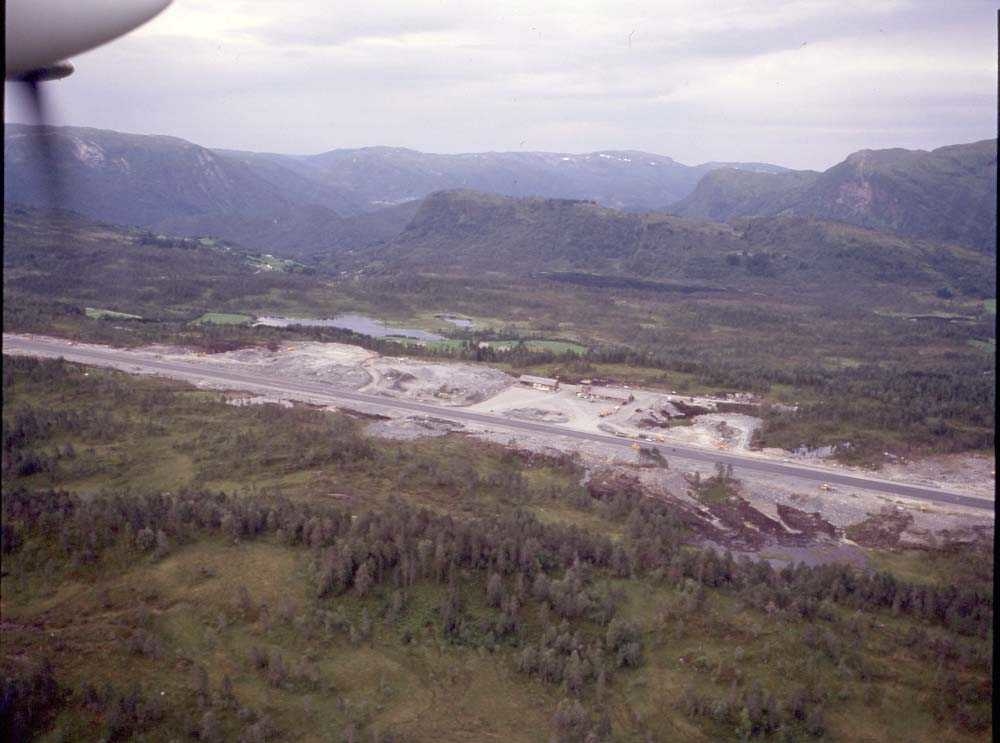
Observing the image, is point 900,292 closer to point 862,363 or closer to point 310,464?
point 862,363

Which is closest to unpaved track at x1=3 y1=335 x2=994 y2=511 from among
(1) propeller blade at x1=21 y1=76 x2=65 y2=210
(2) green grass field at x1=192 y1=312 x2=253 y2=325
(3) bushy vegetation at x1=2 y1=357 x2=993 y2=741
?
(3) bushy vegetation at x1=2 y1=357 x2=993 y2=741

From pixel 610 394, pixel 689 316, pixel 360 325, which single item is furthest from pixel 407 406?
pixel 689 316

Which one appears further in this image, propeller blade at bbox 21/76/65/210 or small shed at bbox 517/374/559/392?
small shed at bbox 517/374/559/392

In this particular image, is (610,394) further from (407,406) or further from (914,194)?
(914,194)

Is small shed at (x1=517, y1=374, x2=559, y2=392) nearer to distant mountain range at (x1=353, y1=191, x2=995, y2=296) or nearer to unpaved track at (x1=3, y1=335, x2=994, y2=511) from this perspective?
unpaved track at (x1=3, y1=335, x2=994, y2=511)

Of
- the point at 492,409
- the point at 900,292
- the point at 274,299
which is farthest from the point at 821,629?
the point at 900,292

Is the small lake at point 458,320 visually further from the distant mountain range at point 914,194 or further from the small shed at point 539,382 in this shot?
the distant mountain range at point 914,194
